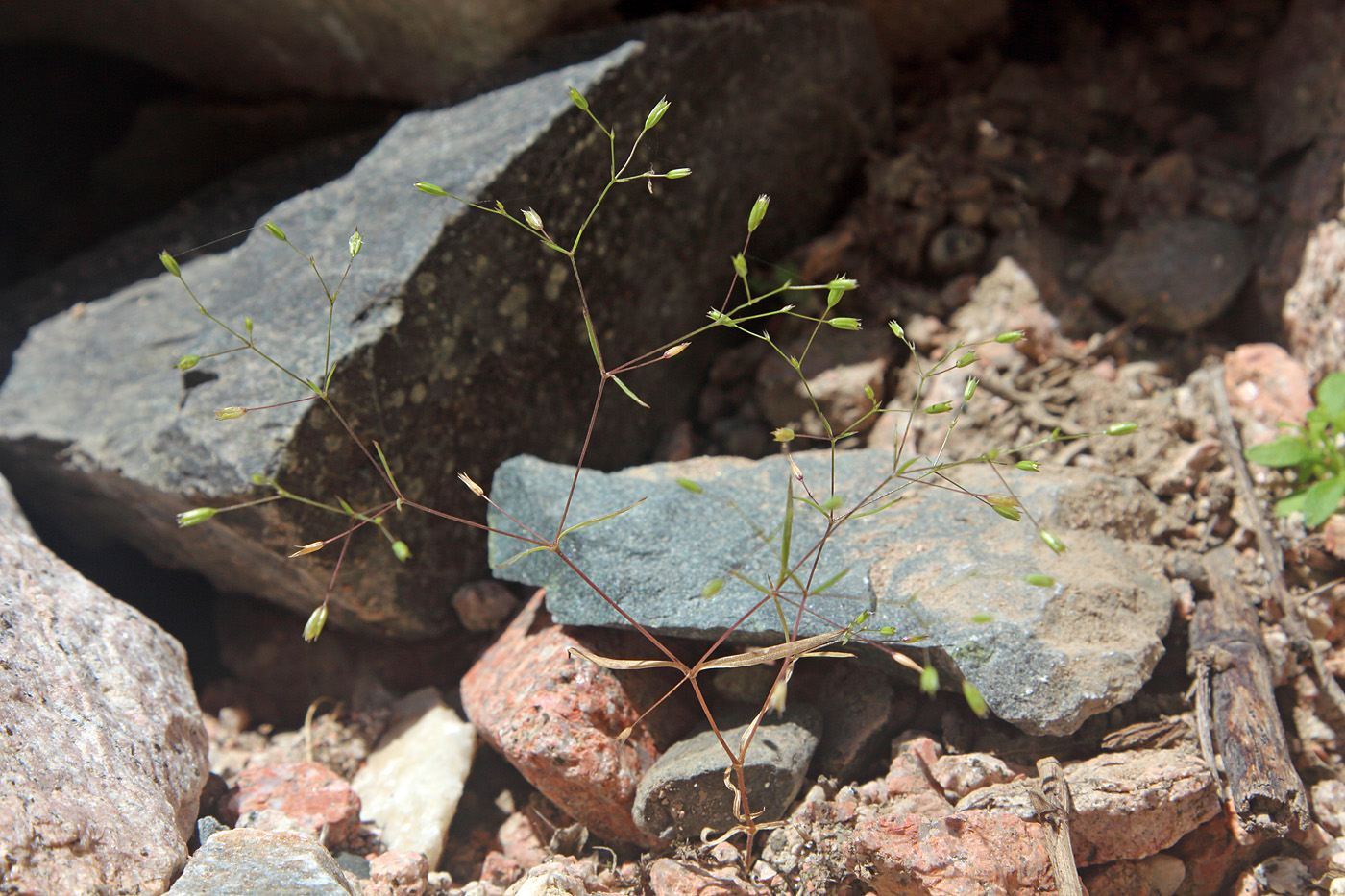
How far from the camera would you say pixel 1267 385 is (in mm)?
2230

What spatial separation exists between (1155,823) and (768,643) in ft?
2.45

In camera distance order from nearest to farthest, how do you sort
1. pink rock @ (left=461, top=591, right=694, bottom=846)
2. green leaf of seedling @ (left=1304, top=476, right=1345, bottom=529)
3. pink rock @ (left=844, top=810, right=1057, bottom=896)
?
pink rock @ (left=844, top=810, right=1057, bottom=896)
pink rock @ (left=461, top=591, right=694, bottom=846)
green leaf of seedling @ (left=1304, top=476, right=1345, bottom=529)

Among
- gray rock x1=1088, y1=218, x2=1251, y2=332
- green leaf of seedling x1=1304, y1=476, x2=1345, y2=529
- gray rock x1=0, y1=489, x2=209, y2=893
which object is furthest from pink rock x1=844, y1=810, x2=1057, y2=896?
gray rock x1=1088, y1=218, x2=1251, y2=332

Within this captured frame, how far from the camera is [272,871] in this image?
4.44 ft

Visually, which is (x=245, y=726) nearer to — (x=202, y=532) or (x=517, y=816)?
(x=202, y=532)

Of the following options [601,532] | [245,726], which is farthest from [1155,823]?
[245,726]

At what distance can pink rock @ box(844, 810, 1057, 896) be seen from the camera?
1.39 m

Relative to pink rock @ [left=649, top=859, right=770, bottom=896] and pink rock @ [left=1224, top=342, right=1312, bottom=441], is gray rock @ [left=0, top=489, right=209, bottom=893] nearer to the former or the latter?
pink rock @ [left=649, top=859, right=770, bottom=896]

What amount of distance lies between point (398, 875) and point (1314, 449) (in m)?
2.11

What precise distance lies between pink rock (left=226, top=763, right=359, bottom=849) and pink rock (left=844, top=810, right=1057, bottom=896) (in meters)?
1.01

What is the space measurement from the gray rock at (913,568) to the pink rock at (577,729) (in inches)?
4.8

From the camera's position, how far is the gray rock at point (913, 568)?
5.12 feet

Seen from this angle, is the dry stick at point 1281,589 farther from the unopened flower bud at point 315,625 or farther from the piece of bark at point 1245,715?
the unopened flower bud at point 315,625

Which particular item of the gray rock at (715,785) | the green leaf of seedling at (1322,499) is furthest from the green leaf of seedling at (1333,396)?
the gray rock at (715,785)
